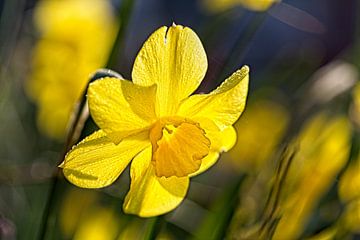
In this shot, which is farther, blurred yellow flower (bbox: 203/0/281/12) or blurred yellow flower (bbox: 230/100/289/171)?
blurred yellow flower (bbox: 230/100/289/171)

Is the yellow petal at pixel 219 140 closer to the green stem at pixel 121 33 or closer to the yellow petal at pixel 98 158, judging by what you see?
the yellow petal at pixel 98 158

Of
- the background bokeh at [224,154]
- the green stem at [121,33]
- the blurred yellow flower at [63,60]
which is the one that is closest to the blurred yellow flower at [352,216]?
the background bokeh at [224,154]

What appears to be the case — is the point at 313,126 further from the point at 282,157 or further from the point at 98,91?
the point at 98,91

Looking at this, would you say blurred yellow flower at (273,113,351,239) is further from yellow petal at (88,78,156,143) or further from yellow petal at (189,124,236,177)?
yellow petal at (88,78,156,143)

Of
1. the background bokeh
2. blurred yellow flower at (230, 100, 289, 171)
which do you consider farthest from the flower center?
blurred yellow flower at (230, 100, 289, 171)

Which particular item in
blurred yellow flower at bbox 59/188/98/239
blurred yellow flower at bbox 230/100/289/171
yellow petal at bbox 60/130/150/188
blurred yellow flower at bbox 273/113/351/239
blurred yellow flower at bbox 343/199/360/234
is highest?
yellow petal at bbox 60/130/150/188

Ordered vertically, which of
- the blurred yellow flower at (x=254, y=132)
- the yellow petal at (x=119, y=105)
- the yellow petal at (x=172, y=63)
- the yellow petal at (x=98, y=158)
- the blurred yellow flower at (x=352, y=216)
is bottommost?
the blurred yellow flower at (x=254, y=132)

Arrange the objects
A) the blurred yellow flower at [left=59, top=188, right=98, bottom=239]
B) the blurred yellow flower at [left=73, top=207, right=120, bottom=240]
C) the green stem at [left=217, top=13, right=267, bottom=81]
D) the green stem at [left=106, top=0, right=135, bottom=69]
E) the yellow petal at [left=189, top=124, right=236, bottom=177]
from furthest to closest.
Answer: the blurred yellow flower at [left=59, top=188, right=98, bottom=239] < the blurred yellow flower at [left=73, top=207, right=120, bottom=240] < the green stem at [left=217, top=13, right=267, bottom=81] < the green stem at [left=106, top=0, right=135, bottom=69] < the yellow petal at [left=189, top=124, right=236, bottom=177]

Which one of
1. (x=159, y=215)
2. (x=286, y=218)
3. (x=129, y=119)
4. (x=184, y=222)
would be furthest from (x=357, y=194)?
(x=184, y=222)
